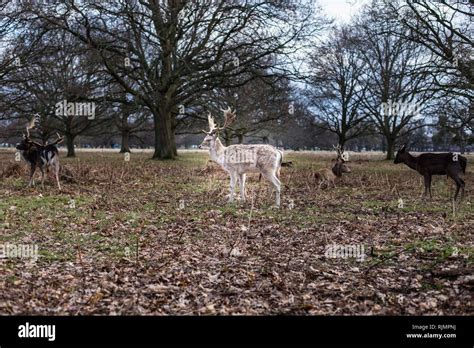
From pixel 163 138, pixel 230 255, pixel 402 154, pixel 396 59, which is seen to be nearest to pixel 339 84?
pixel 396 59

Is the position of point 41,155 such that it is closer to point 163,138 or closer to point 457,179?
point 457,179

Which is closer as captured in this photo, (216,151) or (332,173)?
(216,151)

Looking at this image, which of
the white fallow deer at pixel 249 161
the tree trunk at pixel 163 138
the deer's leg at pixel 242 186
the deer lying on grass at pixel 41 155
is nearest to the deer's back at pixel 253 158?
the white fallow deer at pixel 249 161

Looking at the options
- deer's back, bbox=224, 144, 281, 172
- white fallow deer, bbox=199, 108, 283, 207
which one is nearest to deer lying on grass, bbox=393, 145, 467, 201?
white fallow deer, bbox=199, 108, 283, 207

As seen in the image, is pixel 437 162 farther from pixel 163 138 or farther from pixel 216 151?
pixel 163 138

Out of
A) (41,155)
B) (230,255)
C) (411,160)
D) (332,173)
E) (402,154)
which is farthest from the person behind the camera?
(332,173)

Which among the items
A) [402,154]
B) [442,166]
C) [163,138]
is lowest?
[442,166]

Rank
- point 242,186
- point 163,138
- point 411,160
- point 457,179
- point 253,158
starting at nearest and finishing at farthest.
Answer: point 253,158 → point 242,186 → point 457,179 → point 411,160 → point 163,138

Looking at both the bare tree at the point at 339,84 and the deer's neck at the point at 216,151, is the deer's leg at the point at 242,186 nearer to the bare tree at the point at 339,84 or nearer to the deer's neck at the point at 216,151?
the deer's neck at the point at 216,151

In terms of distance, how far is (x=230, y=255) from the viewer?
6.77 m

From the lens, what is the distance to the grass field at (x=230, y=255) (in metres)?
4.93

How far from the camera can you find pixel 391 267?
6.11 meters

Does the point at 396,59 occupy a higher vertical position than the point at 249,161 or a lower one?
higher
